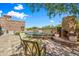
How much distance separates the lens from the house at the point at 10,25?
2318 millimetres

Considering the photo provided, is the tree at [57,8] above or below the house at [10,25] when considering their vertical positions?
above

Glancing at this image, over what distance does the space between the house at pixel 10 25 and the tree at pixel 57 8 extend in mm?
199

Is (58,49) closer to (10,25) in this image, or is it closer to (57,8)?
(57,8)

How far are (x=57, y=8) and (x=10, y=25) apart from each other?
0.50 metres

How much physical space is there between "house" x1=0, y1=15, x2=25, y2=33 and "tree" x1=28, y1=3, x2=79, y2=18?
0.20m

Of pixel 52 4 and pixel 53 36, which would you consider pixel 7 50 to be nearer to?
pixel 53 36

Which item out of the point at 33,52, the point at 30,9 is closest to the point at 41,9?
the point at 30,9

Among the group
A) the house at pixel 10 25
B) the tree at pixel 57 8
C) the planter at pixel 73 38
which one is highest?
the tree at pixel 57 8

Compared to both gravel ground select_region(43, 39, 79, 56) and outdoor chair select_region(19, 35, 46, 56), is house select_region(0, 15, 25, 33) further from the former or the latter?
gravel ground select_region(43, 39, 79, 56)

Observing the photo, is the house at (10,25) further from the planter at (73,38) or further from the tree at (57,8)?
the planter at (73,38)

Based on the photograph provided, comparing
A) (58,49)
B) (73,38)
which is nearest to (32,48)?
(58,49)

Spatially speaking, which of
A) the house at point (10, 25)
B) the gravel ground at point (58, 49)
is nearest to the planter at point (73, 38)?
the gravel ground at point (58, 49)

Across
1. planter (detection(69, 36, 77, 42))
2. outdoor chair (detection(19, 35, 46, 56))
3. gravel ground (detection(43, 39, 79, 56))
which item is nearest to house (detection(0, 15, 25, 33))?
outdoor chair (detection(19, 35, 46, 56))

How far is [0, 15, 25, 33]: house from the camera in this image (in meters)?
2.32
